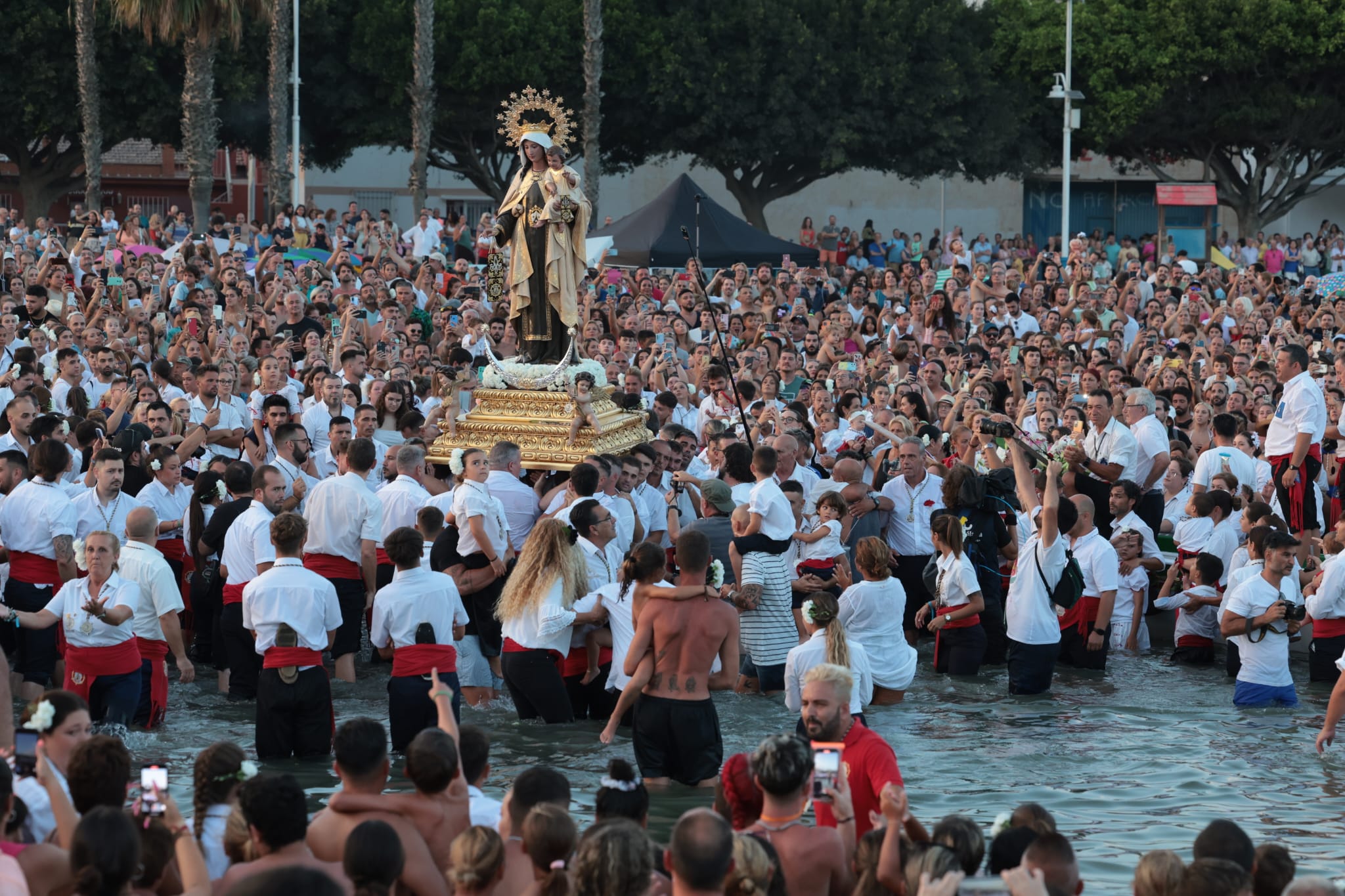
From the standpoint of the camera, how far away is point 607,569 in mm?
9828

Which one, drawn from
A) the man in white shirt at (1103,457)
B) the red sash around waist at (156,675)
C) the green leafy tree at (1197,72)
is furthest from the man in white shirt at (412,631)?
the green leafy tree at (1197,72)

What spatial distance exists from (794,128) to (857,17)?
9.99 feet

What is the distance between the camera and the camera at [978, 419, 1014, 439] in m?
10.1

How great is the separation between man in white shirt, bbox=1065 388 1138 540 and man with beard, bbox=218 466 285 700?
566 cm

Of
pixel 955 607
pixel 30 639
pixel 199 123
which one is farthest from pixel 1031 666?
pixel 199 123

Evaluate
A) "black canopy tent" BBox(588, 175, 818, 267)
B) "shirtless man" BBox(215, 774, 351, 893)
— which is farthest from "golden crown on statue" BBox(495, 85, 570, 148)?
"black canopy tent" BBox(588, 175, 818, 267)

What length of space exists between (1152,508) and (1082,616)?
83.5 inches

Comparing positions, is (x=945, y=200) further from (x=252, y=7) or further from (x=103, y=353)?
(x=103, y=353)

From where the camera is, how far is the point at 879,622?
988 cm

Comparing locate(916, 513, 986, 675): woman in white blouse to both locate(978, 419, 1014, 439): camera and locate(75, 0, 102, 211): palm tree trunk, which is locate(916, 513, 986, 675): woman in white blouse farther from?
locate(75, 0, 102, 211): palm tree trunk

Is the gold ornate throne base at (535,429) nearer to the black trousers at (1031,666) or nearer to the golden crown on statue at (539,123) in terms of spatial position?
the golden crown on statue at (539,123)

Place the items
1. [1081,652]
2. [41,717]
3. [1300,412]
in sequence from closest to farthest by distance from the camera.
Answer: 1. [41,717]
2. [1081,652]
3. [1300,412]

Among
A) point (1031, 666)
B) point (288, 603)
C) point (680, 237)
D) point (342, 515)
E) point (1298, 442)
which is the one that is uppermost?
point (680, 237)

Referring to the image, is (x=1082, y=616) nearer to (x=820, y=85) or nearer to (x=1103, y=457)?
(x=1103, y=457)
